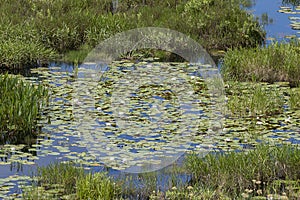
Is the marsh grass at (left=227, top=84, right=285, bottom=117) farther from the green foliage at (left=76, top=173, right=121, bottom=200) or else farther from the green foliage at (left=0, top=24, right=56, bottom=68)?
the green foliage at (left=0, top=24, right=56, bottom=68)

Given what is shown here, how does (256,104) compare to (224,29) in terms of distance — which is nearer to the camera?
(256,104)

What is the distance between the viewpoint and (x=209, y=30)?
12414mm

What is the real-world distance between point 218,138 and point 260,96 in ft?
4.36

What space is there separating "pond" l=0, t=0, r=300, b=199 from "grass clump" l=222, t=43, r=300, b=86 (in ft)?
1.06

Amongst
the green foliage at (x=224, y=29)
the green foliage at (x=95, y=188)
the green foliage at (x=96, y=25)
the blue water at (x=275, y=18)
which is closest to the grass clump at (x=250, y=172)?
the green foliage at (x=95, y=188)

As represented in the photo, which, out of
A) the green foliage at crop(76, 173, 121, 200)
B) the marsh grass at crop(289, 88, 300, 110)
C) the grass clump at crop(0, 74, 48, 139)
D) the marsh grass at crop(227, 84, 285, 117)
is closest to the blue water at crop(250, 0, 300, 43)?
the marsh grass at crop(289, 88, 300, 110)

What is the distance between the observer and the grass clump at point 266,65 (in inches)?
392

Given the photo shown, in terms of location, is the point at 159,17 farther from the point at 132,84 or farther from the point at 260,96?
the point at 260,96

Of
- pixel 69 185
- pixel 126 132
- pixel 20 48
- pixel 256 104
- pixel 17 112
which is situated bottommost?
pixel 69 185

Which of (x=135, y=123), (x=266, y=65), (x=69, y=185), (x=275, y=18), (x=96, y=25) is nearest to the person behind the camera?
(x=69, y=185)

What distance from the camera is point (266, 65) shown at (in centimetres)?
998

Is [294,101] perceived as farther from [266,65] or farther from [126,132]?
[126,132]

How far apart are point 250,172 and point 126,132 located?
192 cm

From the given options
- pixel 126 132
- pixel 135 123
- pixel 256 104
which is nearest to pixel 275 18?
pixel 256 104
